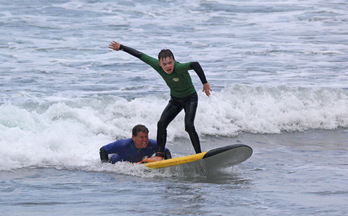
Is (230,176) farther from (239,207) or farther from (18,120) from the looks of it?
(18,120)

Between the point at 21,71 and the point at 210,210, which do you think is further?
the point at 21,71

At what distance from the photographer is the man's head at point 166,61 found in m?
7.70

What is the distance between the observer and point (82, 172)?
26.9 ft

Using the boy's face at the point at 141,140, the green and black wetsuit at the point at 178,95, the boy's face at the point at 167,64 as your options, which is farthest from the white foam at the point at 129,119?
the boy's face at the point at 167,64

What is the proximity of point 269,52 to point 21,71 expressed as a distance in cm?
767

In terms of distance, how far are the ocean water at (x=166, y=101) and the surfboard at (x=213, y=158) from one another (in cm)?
13

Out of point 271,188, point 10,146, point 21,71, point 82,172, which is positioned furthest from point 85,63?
point 271,188

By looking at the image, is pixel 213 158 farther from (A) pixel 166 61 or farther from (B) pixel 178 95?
(A) pixel 166 61

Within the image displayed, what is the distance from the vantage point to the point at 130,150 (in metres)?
8.24

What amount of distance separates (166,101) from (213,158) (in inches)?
217

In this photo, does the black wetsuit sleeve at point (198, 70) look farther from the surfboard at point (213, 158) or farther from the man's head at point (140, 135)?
the man's head at point (140, 135)

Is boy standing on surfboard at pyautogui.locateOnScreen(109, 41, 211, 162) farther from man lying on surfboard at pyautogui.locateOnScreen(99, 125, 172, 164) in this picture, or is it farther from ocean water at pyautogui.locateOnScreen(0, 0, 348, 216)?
ocean water at pyautogui.locateOnScreen(0, 0, 348, 216)

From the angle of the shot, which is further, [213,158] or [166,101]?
[166,101]

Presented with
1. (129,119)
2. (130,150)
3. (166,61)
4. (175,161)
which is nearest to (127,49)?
(166,61)
